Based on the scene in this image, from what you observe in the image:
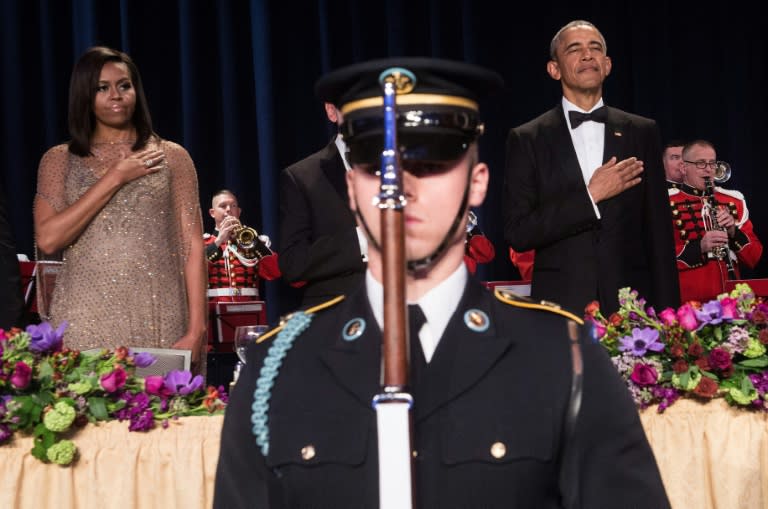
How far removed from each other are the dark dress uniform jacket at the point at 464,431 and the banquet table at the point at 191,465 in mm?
1121

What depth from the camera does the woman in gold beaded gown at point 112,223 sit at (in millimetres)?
3143

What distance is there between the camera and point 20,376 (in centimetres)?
225

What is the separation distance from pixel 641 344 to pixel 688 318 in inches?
5.0

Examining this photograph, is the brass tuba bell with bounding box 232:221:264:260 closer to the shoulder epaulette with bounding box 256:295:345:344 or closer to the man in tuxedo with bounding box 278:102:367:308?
the man in tuxedo with bounding box 278:102:367:308

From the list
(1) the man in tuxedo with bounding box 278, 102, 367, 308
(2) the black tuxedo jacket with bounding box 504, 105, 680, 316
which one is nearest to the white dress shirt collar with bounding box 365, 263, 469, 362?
(1) the man in tuxedo with bounding box 278, 102, 367, 308

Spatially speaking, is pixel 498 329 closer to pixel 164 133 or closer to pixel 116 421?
pixel 116 421

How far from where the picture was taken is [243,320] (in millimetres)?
7742

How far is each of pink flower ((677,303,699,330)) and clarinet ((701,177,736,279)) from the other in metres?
4.31

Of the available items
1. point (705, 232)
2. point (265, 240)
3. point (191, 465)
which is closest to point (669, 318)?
point (191, 465)

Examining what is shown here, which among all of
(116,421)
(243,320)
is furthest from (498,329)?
(243,320)

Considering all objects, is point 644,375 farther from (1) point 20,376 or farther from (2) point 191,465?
(1) point 20,376

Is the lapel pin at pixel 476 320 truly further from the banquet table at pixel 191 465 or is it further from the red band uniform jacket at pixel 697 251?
the red band uniform jacket at pixel 697 251

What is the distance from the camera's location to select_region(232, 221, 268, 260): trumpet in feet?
27.8

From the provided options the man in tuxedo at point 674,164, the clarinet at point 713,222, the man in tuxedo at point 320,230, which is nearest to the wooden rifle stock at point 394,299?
the man in tuxedo at point 320,230
